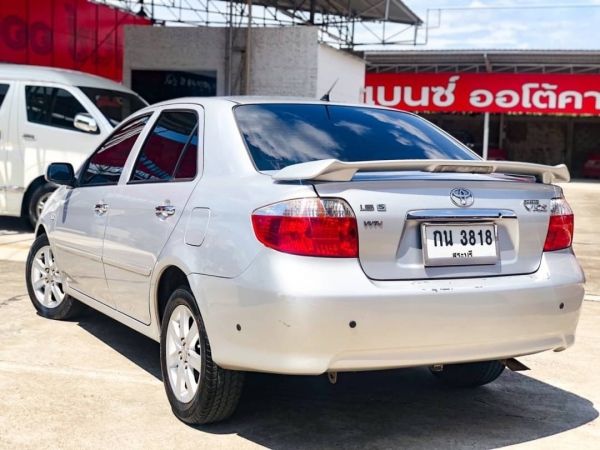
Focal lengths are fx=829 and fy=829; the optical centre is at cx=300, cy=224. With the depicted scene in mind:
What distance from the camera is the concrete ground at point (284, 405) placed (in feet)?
12.2

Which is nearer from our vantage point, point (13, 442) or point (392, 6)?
point (13, 442)

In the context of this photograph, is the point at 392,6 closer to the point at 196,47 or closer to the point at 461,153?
the point at 196,47

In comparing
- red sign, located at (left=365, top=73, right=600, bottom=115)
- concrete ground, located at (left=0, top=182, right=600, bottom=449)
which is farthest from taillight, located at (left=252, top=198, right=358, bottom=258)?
red sign, located at (left=365, top=73, right=600, bottom=115)

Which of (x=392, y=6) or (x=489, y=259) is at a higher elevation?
(x=392, y=6)

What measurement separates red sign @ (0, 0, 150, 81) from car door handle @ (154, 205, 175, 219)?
46.6 ft

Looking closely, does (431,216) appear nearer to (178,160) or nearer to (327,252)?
(327,252)

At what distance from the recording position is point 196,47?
59.5 ft

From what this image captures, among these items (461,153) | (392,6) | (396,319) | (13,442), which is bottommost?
(13,442)

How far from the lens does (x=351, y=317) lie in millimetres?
3287

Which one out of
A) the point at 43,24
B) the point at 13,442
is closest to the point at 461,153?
the point at 13,442

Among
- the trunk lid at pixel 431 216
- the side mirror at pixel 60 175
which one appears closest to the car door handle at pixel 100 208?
the side mirror at pixel 60 175

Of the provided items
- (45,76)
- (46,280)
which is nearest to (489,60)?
(45,76)

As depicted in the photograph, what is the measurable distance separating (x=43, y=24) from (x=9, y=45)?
1295 millimetres

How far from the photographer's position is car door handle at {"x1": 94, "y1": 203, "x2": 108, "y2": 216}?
480 centimetres
